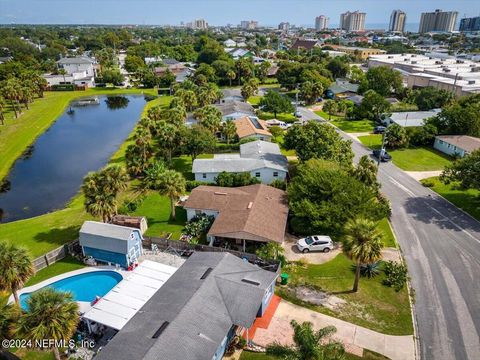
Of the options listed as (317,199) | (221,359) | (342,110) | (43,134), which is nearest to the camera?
(221,359)

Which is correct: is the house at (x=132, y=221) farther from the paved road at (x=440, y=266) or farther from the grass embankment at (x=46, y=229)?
the paved road at (x=440, y=266)

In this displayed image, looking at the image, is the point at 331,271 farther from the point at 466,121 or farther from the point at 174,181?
the point at 466,121

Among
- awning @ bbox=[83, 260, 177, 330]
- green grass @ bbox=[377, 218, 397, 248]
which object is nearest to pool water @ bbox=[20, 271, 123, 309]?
awning @ bbox=[83, 260, 177, 330]

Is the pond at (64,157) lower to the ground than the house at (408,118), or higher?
lower

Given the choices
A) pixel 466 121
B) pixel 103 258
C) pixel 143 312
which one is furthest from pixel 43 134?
pixel 466 121

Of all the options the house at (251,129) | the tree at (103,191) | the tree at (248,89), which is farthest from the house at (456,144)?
the tree at (103,191)

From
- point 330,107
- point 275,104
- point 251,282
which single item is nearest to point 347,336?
point 251,282
